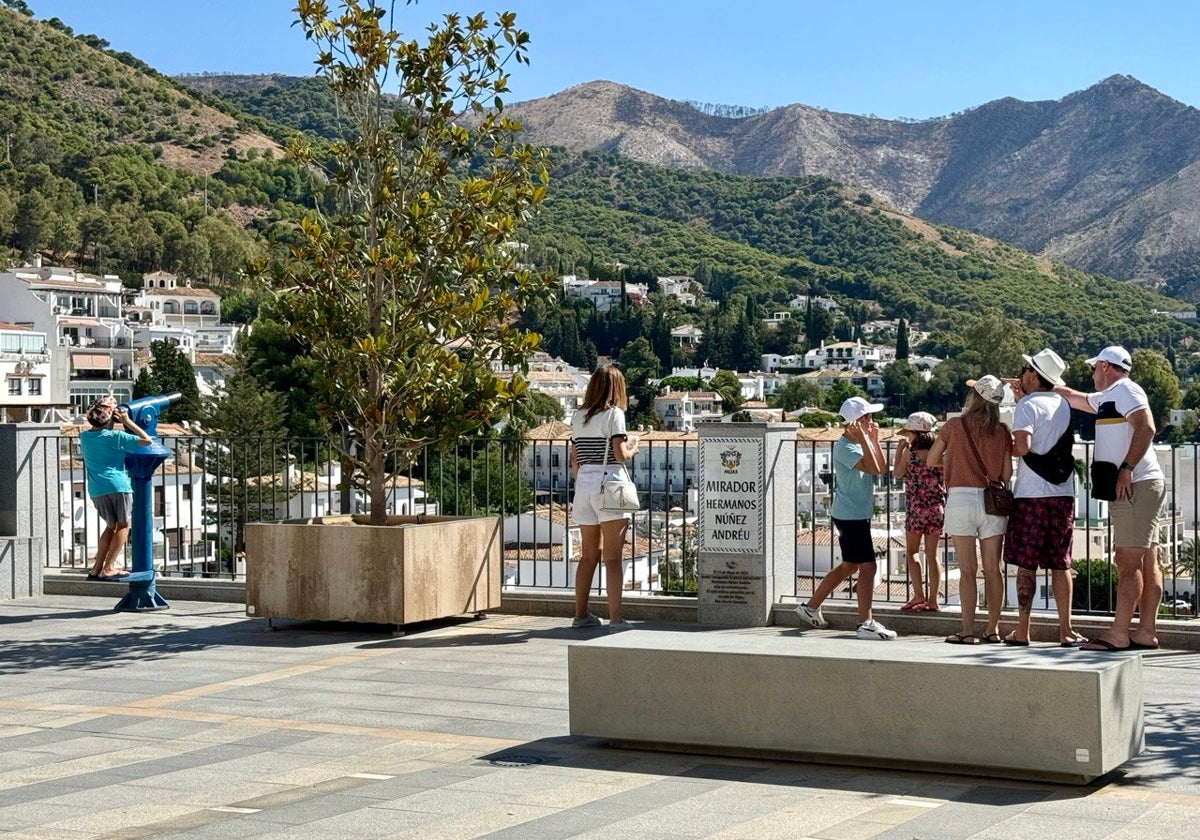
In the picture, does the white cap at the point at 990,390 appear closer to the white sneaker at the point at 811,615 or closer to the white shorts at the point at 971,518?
the white shorts at the point at 971,518

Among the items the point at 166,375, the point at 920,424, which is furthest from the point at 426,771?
the point at 166,375

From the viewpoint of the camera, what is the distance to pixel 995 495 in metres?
9.56

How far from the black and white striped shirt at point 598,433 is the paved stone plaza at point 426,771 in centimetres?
162

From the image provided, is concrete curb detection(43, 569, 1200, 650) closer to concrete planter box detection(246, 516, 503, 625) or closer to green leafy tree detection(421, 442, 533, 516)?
concrete planter box detection(246, 516, 503, 625)

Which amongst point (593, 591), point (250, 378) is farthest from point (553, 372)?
point (593, 591)

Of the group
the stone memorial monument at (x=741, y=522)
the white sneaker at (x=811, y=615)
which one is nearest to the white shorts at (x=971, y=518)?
the white sneaker at (x=811, y=615)

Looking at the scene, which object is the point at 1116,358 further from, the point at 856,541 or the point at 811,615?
the point at 811,615

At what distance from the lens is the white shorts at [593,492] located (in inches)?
433

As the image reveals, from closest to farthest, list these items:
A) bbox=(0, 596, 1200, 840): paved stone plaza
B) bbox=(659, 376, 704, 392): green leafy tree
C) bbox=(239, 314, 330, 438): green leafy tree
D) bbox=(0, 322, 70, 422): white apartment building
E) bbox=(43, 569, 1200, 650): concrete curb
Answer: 1. bbox=(0, 596, 1200, 840): paved stone plaza
2. bbox=(43, 569, 1200, 650): concrete curb
3. bbox=(239, 314, 330, 438): green leafy tree
4. bbox=(0, 322, 70, 422): white apartment building
5. bbox=(659, 376, 704, 392): green leafy tree

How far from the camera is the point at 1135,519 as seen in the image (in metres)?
9.36

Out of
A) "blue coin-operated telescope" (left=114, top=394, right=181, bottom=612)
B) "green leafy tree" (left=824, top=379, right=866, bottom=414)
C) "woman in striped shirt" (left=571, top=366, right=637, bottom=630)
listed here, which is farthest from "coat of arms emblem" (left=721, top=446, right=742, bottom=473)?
"green leafy tree" (left=824, top=379, right=866, bottom=414)

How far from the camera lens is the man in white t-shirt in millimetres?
9281

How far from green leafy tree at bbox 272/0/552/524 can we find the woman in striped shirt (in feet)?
2.33

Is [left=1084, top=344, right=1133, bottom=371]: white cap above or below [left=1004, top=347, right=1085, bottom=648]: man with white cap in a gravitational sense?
above
